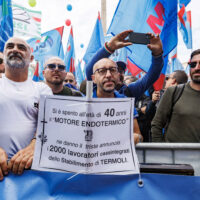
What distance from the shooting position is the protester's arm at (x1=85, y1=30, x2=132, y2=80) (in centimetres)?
247

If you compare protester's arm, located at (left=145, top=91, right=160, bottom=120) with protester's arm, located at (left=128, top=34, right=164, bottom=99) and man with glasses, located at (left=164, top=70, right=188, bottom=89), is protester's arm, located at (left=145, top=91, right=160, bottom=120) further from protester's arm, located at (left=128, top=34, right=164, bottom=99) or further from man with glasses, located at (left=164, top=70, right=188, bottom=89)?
protester's arm, located at (left=128, top=34, right=164, bottom=99)

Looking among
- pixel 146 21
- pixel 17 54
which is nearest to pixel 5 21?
pixel 17 54

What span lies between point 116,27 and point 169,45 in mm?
880

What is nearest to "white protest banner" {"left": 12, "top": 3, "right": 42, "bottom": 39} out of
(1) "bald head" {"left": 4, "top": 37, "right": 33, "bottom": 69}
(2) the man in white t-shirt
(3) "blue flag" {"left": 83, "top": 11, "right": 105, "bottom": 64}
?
(3) "blue flag" {"left": 83, "top": 11, "right": 105, "bottom": 64}

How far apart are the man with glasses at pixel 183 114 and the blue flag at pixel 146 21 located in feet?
3.28

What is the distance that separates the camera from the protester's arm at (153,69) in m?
2.50

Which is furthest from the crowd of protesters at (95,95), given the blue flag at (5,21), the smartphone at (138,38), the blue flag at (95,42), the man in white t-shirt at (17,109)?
the blue flag at (95,42)

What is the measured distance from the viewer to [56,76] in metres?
3.29

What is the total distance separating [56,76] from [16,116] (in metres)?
1.61

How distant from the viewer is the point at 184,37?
24.7 feet

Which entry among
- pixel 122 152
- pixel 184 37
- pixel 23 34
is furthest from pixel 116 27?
pixel 23 34

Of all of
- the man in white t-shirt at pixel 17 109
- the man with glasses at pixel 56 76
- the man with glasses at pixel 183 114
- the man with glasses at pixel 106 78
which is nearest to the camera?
the man in white t-shirt at pixel 17 109

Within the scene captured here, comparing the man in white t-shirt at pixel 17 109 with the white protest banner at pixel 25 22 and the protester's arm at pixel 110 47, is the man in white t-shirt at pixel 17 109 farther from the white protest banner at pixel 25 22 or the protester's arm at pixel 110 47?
the white protest banner at pixel 25 22

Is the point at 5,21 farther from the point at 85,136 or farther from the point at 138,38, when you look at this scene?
the point at 85,136
